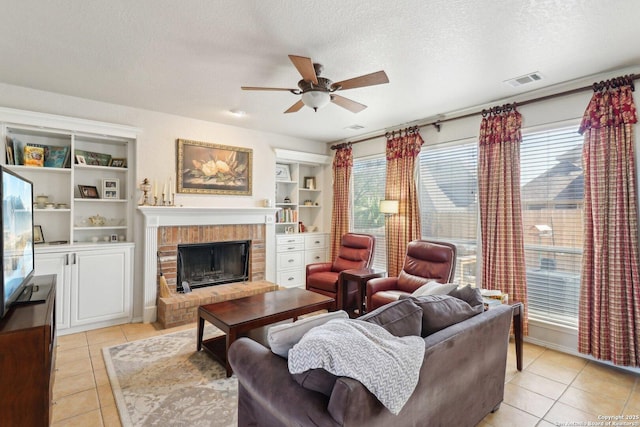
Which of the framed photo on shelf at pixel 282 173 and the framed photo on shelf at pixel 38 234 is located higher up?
the framed photo on shelf at pixel 282 173

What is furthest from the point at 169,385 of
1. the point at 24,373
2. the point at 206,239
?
the point at 206,239

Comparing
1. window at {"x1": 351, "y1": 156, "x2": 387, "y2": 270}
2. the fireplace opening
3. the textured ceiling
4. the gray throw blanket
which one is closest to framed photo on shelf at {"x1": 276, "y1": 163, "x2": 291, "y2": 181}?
window at {"x1": 351, "y1": 156, "x2": 387, "y2": 270}

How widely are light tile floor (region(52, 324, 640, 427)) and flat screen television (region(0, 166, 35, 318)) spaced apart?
906mm

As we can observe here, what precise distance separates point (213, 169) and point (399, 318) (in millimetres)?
3678

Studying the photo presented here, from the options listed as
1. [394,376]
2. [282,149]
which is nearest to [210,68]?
[282,149]

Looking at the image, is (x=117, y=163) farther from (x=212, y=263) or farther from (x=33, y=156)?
(x=212, y=263)

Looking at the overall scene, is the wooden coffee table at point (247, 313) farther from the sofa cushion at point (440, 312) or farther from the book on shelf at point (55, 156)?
the book on shelf at point (55, 156)

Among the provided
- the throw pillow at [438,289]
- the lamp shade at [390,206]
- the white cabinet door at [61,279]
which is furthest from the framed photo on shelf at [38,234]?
the lamp shade at [390,206]

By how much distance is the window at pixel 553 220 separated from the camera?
3092 mm

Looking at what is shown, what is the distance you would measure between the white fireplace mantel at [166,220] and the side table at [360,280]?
1.62m

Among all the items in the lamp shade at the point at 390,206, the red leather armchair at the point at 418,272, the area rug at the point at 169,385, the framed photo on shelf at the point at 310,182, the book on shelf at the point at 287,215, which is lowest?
the area rug at the point at 169,385

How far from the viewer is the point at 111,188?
12.9 ft

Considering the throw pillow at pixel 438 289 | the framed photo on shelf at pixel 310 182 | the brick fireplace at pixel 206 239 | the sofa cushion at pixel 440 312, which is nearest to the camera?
the sofa cushion at pixel 440 312

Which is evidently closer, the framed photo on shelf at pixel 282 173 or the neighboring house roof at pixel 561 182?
the neighboring house roof at pixel 561 182
